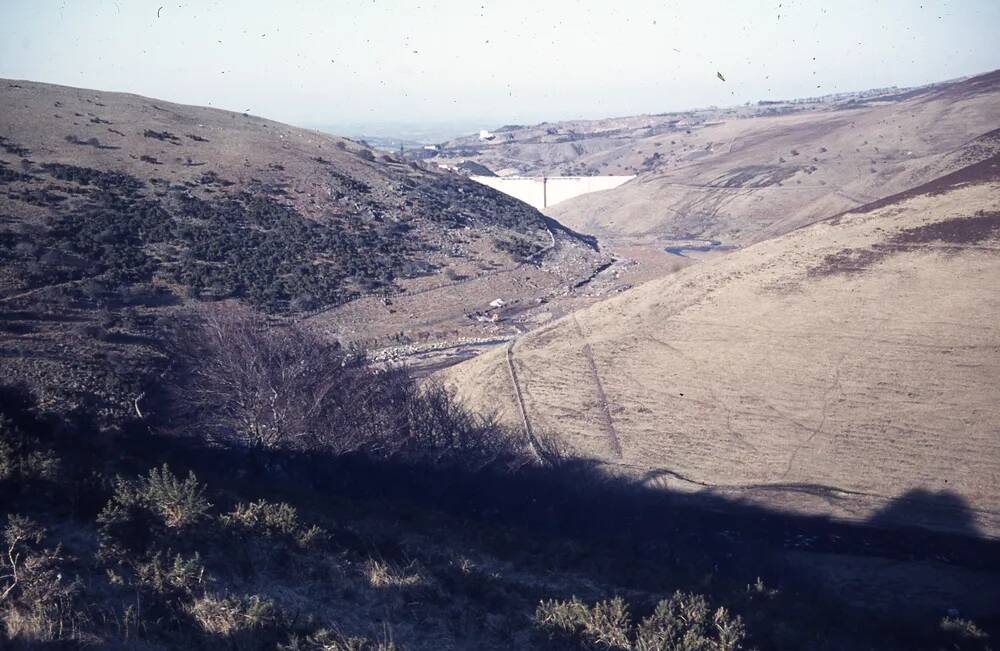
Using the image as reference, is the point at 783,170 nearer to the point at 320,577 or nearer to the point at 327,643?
the point at 320,577

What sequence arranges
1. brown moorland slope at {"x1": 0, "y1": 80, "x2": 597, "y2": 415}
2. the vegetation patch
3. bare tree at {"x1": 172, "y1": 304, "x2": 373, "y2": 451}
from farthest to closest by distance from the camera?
the vegetation patch < brown moorland slope at {"x1": 0, "y1": 80, "x2": 597, "y2": 415} < bare tree at {"x1": 172, "y1": 304, "x2": 373, "y2": 451}

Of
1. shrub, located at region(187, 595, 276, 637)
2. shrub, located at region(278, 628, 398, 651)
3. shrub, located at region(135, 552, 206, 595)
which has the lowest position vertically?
shrub, located at region(278, 628, 398, 651)

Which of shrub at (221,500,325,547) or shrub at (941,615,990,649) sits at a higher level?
shrub at (221,500,325,547)

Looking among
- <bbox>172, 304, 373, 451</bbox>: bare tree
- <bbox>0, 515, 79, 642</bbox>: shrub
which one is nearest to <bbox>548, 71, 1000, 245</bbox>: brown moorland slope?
<bbox>172, 304, 373, 451</bbox>: bare tree

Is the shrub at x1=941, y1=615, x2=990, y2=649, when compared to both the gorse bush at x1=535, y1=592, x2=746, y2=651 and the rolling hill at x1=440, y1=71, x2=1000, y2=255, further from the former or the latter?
the rolling hill at x1=440, y1=71, x2=1000, y2=255

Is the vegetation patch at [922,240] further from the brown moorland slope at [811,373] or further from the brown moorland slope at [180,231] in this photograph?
the brown moorland slope at [180,231]

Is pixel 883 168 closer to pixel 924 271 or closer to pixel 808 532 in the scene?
pixel 924 271
